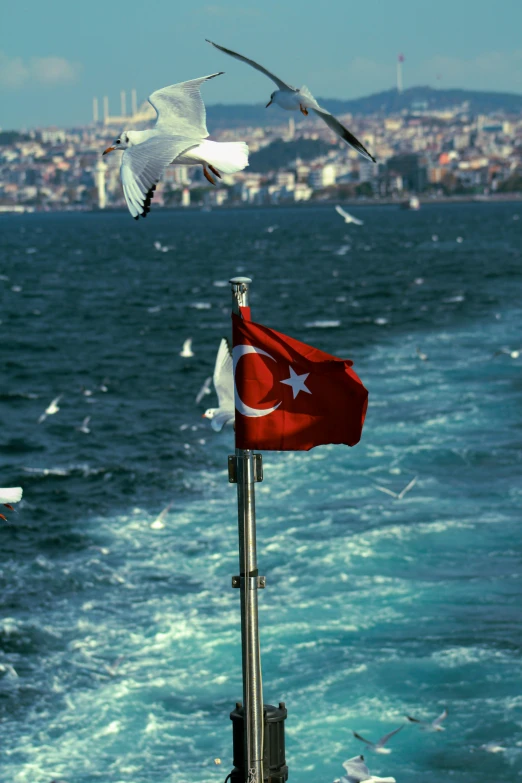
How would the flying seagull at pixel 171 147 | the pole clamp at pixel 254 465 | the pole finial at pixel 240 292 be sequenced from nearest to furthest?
the flying seagull at pixel 171 147 < the pole finial at pixel 240 292 < the pole clamp at pixel 254 465

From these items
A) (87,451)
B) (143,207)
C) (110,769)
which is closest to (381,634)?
(110,769)

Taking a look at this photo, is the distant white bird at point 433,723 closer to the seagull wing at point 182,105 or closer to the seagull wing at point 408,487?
the seagull wing at point 182,105

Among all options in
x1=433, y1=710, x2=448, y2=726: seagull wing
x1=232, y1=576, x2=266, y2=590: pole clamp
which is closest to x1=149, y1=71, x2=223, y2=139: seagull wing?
x1=232, y1=576, x2=266, y2=590: pole clamp

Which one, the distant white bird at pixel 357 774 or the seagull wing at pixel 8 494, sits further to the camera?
the distant white bird at pixel 357 774

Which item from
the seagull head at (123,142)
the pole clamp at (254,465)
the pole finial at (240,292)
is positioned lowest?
the pole clamp at (254,465)

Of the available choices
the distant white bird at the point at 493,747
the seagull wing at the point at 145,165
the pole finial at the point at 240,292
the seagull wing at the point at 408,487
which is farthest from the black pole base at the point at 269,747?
the seagull wing at the point at 408,487

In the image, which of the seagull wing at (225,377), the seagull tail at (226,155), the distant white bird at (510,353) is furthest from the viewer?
the distant white bird at (510,353)
